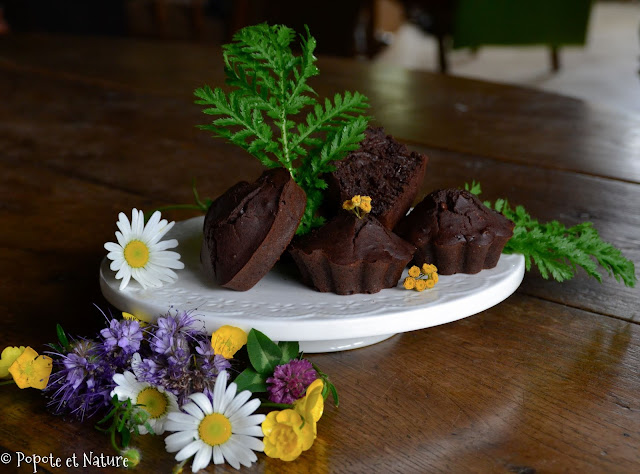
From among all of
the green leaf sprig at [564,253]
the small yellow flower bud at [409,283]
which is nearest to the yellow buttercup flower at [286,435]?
the small yellow flower bud at [409,283]

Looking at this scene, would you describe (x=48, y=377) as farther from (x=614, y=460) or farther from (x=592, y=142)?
(x=592, y=142)

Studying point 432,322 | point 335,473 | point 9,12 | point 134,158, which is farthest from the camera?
point 9,12

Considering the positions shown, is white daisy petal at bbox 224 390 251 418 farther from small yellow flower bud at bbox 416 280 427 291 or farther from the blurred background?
the blurred background

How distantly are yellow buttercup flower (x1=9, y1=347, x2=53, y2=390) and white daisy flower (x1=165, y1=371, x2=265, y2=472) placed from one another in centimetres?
15

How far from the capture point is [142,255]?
2.81 ft

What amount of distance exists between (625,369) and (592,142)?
91 cm

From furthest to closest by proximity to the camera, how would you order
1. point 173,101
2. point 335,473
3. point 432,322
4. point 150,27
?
point 150,27, point 173,101, point 432,322, point 335,473

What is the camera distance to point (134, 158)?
1568 millimetres

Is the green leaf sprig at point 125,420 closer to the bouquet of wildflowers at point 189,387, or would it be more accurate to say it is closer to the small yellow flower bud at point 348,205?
the bouquet of wildflowers at point 189,387

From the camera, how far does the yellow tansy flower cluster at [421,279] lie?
0.83 m

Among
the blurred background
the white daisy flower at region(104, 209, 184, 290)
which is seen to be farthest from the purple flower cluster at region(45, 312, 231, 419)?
the blurred background

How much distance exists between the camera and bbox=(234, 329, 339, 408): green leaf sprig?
74 centimetres

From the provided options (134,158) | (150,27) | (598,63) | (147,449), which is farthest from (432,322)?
(598,63)

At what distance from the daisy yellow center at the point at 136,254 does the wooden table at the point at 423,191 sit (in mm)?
108
